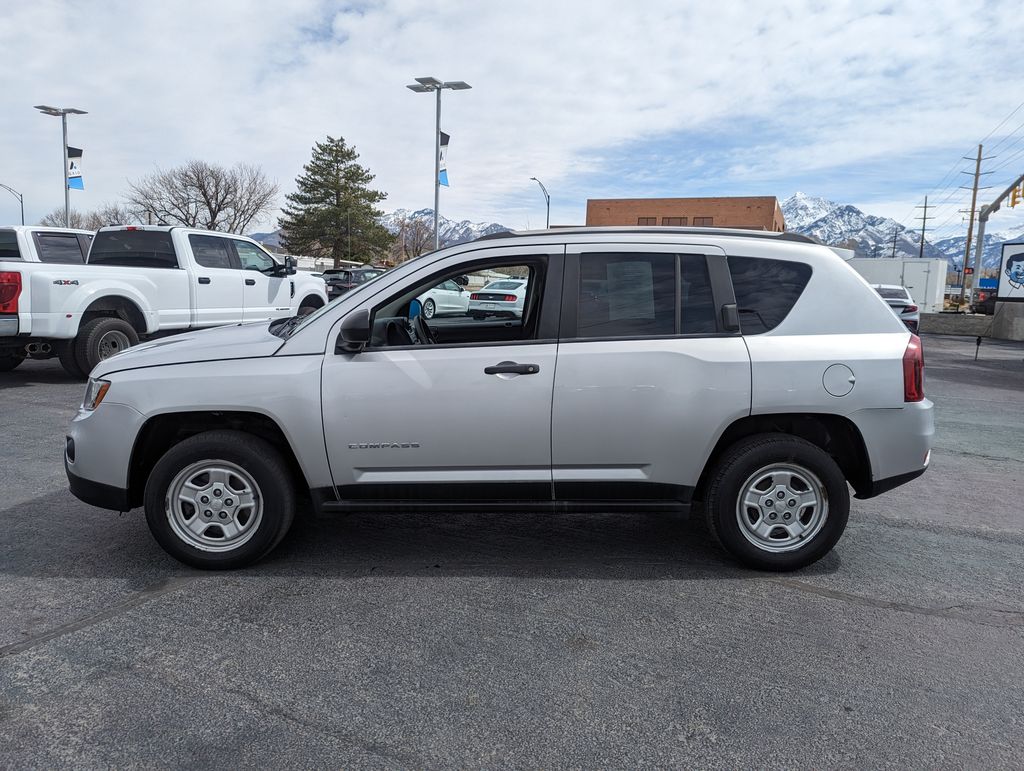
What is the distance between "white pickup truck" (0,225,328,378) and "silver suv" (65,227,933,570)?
6.30 m

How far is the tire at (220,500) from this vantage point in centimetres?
389

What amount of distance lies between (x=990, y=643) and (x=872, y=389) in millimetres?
1272

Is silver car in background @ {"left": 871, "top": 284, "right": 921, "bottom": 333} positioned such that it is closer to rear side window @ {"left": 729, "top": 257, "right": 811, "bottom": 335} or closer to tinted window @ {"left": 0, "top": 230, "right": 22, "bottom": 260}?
rear side window @ {"left": 729, "top": 257, "right": 811, "bottom": 335}

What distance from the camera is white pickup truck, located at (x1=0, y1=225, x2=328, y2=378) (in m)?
9.27

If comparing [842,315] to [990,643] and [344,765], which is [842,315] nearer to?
[990,643]

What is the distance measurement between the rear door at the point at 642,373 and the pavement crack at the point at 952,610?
0.88 m

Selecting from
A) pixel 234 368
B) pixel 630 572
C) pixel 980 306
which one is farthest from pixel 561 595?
pixel 980 306

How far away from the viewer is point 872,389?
393cm

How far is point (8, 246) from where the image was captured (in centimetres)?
1033

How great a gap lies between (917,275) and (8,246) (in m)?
43.9

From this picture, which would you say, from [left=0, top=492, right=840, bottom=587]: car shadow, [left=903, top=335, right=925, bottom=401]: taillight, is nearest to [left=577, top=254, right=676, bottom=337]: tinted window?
[left=0, top=492, right=840, bottom=587]: car shadow

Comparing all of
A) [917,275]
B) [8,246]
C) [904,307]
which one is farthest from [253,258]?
[917,275]

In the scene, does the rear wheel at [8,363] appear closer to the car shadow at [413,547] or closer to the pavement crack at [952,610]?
the car shadow at [413,547]

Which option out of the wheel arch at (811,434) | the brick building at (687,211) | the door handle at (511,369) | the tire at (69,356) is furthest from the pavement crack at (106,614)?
the brick building at (687,211)
